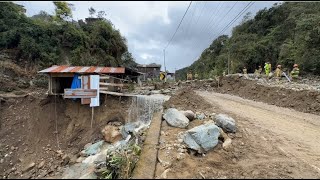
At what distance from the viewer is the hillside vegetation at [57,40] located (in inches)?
979

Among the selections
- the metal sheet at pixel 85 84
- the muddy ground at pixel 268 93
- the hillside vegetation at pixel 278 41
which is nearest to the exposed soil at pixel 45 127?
the metal sheet at pixel 85 84

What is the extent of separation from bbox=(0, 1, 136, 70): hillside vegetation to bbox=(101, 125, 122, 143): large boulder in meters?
14.7

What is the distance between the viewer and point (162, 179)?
14.8 ft

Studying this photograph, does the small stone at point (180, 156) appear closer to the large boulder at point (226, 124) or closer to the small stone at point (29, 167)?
the large boulder at point (226, 124)

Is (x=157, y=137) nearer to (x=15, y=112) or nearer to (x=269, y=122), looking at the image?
(x=269, y=122)

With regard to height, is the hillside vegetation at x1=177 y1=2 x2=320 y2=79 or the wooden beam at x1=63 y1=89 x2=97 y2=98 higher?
the hillside vegetation at x1=177 y1=2 x2=320 y2=79

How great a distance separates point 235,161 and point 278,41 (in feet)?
100

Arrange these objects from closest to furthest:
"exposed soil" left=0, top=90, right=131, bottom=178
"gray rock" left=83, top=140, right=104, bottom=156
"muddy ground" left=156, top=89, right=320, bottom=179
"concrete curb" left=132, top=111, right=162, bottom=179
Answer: "concrete curb" left=132, top=111, right=162, bottom=179, "muddy ground" left=156, top=89, right=320, bottom=179, "gray rock" left=83, top=140, right=104, bottom=156, "exposed soil" left=0, top=90, right=131, bottom=178

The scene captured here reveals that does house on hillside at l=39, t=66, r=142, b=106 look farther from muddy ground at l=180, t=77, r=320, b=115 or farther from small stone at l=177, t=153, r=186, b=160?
small stone at l=177, t=153, r=186, b=160

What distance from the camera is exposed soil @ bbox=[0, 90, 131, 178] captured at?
41.7 ft

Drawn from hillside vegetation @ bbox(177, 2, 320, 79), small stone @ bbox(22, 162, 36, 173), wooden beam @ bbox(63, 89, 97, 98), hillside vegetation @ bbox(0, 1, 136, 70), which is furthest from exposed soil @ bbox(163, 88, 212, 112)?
hillside vegetation @ bbox(0, 1, 136, 70)

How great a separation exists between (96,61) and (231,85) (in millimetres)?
13806

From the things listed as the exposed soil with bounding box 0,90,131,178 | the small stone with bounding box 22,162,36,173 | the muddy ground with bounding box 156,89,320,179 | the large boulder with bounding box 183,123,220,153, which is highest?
the large boulder with bounding box 183,123,220,153

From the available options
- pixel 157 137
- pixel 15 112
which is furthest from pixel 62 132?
pixel 157 137
